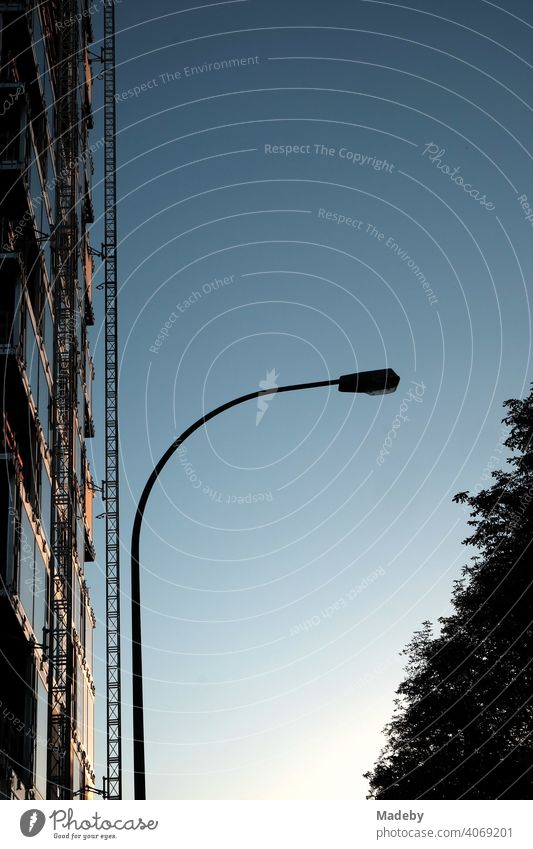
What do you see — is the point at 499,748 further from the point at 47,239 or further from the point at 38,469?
the point at 47,239

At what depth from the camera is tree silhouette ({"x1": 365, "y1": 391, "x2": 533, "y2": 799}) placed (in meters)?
33.7

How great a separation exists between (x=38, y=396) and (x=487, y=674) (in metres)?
19.0

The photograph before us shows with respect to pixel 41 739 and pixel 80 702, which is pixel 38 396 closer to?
pixel 41 739

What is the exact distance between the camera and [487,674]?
39.6m

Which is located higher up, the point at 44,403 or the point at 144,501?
the point at 44,403

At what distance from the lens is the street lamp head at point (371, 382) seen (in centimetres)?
1712

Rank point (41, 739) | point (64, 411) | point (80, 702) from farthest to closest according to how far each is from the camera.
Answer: point (80, 702), point (64, 411), point (41, 739)

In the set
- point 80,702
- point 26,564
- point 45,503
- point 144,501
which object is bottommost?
point 144,501

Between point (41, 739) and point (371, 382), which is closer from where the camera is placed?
point (371, 382)

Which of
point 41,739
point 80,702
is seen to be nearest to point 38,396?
point 41,739

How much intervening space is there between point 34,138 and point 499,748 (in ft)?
92.0

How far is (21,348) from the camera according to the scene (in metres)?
31.0

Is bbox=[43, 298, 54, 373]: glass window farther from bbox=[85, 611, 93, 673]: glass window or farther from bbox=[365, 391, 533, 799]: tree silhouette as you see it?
bbox=[85, 611, 93, 673]: glass window

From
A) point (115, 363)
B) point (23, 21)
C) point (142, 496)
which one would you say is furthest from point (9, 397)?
point (115, 363)
